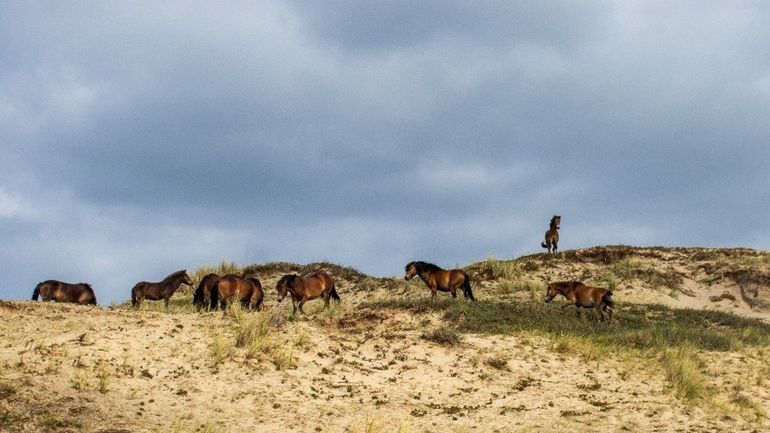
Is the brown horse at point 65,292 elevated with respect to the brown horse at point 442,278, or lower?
lower

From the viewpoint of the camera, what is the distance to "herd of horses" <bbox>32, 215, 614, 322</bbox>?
23188mm

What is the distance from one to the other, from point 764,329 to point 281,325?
18.4m

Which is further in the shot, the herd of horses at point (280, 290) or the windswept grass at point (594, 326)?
the herd of horses at point (280, 290)

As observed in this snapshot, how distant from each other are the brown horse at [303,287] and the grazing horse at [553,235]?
64.4 feet

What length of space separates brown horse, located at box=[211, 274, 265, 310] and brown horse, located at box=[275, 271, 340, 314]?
89 cm

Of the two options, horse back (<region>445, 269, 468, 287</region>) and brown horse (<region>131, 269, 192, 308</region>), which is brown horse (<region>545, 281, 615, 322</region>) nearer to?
horse back (<region>445, 269, 468, 287</region>)

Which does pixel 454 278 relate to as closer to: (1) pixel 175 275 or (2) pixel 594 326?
(2) pixel 594 326

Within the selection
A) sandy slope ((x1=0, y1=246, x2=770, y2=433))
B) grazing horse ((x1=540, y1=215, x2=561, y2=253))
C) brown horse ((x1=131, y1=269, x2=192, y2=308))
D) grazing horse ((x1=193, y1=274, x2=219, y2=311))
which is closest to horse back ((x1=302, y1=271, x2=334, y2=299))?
sandy slope ((x1=0, y1=246, x2=770, y2=433))

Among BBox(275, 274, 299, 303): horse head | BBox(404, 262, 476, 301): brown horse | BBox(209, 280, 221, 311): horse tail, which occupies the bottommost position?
BBox(209, 280, 221, 311): horse tail

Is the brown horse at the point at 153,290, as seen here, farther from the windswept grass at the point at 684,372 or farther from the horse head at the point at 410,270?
the windswept grass at the point at 684,372

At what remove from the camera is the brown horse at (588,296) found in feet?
80.5

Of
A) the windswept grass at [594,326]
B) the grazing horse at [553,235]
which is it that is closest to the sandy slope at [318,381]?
the windswept grass at [594,326]

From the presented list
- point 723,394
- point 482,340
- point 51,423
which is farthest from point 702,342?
point 51,423

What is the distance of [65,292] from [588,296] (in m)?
18.6
